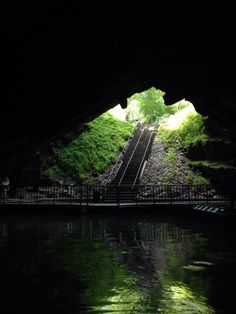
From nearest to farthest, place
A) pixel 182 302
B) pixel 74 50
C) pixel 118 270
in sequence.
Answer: pixel 182 302 < pixel 74 50 < pixel 118 270

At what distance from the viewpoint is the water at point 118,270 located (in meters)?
6.88

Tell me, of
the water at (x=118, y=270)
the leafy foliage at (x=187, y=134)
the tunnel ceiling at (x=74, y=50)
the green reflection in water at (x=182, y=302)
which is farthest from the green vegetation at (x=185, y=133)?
the green reflection in water at (x=182, y=302)

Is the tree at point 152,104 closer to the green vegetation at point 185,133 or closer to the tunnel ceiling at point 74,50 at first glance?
the green vegetation at point 185,133

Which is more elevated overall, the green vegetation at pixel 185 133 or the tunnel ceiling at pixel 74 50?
the green vegetation at pixel 185 133

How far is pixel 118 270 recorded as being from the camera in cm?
953

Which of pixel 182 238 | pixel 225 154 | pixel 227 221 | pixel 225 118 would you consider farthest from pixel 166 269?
pixel 225 154

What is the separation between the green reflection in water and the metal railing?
17.6 meters

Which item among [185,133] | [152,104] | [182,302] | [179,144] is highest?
[152,104]

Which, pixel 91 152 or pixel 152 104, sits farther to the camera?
pixel 152 104

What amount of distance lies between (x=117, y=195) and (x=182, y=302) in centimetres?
1875

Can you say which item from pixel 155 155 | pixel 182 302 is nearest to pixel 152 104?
pixel 155 155

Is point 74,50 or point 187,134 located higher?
point 187,134

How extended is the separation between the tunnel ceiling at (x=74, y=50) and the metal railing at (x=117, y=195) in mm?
16009

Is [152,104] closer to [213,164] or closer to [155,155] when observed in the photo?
[155,155]
